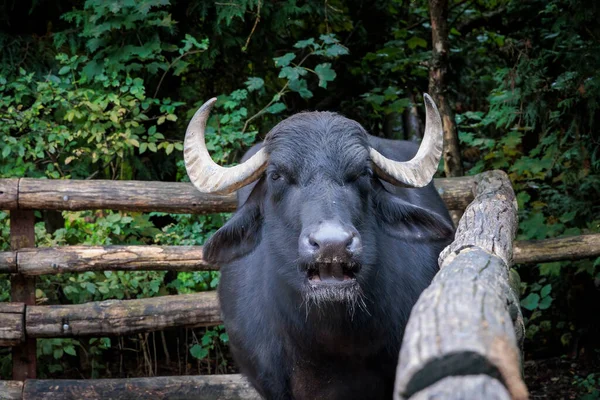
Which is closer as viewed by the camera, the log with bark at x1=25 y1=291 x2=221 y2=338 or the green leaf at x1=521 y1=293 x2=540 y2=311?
the log with bark at x1=25 y1=291 x2=221 y2=338

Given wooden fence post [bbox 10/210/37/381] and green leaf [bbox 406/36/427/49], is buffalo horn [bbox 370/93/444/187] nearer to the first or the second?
wooden fence post [bbox 10/210/37/381]

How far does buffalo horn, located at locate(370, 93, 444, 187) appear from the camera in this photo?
3672 millimetres

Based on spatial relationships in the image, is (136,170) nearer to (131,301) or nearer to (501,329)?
(131,301)

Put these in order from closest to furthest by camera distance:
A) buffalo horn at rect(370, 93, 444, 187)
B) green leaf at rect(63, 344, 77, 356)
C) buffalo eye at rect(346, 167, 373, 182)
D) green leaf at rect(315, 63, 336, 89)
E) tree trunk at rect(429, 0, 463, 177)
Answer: buffalo eye at rect(346, 167, 373, 182) < buffalo horn at rect(370, 93, 444, 187) < green leaf at rect(63, 344, 77, 356) < tree trunk at rect(429, 0, 463, 177) < green leaf at rect(315, 63, 336, 89)

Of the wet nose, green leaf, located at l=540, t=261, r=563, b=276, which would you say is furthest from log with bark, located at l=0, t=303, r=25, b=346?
green leaf, located at l=540, t=261, r=563, b=276

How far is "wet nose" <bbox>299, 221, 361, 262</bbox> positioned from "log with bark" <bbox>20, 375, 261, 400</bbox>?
2315 mm

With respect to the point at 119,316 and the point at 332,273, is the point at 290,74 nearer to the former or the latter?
the point at 119,316

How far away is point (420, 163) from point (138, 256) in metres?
2.39

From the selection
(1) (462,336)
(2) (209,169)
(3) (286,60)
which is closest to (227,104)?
(3) (286,60)

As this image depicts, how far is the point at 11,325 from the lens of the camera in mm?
5125

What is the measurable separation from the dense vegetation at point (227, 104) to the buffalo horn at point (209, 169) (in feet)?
6.90

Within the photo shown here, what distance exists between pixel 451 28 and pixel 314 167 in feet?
15.9

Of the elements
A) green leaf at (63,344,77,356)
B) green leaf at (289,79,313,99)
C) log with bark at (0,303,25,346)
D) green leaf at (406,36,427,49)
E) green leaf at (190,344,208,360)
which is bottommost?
green leaf at (190,344,208,360)

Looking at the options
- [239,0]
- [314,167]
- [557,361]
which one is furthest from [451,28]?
[314,167]
